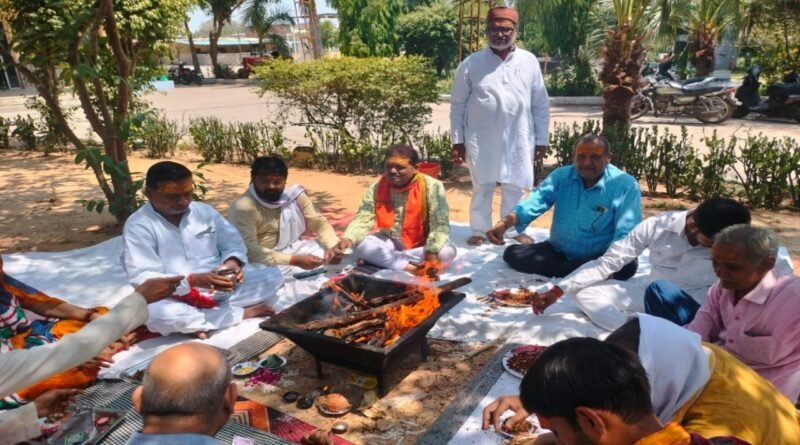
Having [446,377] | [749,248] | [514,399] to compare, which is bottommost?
[446,377]

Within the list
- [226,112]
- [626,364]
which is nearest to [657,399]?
[626,364]

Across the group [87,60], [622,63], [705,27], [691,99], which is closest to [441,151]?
[622,63]

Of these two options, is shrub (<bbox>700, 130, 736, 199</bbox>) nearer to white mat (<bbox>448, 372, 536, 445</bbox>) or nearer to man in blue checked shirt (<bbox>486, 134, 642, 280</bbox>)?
man in blue checked shirt (<bbox>486, 134, 642, 280</bbox>)

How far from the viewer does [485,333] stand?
399cm

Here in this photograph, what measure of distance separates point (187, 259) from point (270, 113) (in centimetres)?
1040

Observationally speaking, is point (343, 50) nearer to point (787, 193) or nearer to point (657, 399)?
point (787, 193)

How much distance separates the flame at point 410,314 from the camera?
336 centimetres

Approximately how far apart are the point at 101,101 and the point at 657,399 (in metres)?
6.16

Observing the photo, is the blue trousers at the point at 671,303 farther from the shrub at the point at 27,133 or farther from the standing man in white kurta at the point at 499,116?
the shrub at the point at 27,133

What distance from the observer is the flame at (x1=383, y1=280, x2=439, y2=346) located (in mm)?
3357

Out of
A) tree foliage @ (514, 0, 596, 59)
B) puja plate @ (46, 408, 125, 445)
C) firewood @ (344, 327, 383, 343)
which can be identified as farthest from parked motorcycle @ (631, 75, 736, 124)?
puja plate @ (46, 408, 125, 445)

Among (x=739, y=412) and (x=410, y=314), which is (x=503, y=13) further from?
(x=739, y=412)

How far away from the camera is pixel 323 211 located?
24.8 ft

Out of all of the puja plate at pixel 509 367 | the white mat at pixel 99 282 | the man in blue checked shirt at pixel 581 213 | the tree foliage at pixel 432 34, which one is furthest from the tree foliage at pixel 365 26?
the puja plate at pixel 509 367
